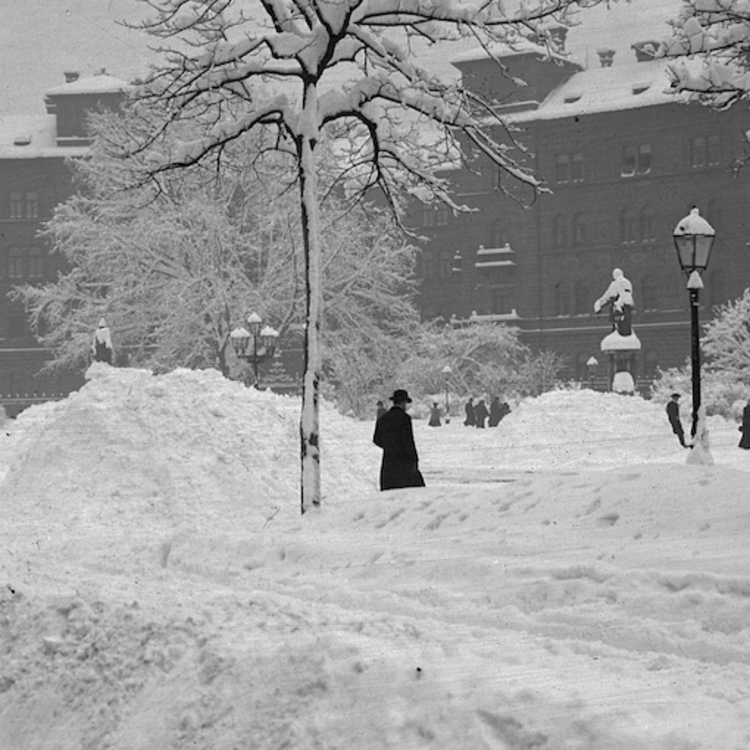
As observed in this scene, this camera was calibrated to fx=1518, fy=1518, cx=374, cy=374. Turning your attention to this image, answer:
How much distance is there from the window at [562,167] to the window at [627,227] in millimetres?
4100

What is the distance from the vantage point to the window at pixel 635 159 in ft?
266

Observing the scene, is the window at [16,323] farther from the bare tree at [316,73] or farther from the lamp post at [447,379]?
the bare tree at [316,73]

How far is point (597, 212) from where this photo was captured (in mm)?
81812

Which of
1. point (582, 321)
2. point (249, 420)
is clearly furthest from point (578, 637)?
point (582, 321)

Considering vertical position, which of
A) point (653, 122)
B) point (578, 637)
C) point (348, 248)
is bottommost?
point (578, 637)

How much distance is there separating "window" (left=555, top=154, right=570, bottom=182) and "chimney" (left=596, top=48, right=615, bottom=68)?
9140 millimetres

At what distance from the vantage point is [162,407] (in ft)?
62.6

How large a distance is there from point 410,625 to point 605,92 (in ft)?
255

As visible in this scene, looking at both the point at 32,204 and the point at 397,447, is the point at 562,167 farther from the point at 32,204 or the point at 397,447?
the point at 397,447

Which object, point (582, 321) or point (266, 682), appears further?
point (582, 321)

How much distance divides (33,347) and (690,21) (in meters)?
77.8

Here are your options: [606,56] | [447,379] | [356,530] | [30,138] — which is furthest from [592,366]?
[356,530]

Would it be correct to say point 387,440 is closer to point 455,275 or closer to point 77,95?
point 455,275

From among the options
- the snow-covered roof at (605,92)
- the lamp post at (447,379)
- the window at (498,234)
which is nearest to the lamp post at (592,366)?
the lamp post at (447,379)
